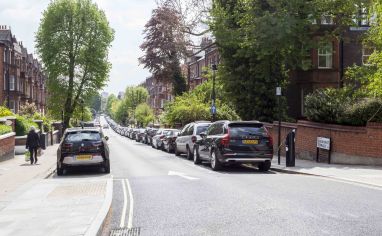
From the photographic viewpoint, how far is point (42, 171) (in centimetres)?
1819

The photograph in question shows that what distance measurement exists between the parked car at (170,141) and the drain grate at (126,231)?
78.1 ft

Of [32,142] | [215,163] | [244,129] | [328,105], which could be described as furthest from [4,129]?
[328,105]

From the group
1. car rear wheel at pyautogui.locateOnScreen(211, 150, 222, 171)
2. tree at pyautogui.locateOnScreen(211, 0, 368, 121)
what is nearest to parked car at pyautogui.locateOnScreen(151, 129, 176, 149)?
tree at pyautogui.locateOnScreen(211, 0, 368, 121)

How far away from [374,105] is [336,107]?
1733mm

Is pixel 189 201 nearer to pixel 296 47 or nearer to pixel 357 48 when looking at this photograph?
pixel 296 47

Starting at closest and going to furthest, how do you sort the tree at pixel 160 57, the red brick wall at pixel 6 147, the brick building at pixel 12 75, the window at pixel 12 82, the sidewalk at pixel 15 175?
the sidewalk at pixel 15 175
the red brick wall at pixel 6 147
the tree at pixel 160 57
the brick building at pixel 12 75
the window at pixel 12 82

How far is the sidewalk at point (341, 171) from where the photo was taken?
1428cm

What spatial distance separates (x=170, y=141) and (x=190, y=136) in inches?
307

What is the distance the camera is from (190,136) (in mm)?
24531

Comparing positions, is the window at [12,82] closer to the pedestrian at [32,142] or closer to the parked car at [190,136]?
the parked car at [190,136]

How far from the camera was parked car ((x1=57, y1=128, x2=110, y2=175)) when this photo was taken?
1708 cm

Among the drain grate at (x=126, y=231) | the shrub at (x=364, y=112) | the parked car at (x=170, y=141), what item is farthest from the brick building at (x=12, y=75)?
the drain grate at (x=126, y=231)

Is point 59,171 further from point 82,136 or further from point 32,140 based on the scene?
point 32,140

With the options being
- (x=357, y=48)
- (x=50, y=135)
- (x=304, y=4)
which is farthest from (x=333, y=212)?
(x=50, y=135)
